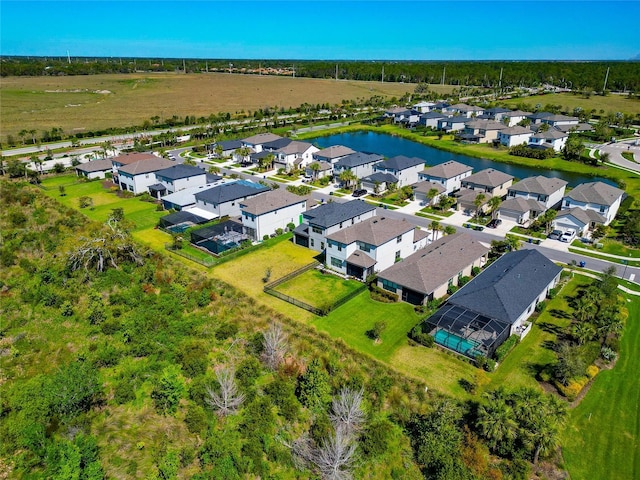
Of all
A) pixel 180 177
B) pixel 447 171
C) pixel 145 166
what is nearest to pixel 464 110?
pixel 447 171

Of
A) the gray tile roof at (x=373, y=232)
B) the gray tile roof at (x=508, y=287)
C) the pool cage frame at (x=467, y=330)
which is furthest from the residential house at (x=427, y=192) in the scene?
the pool cage frame at (x=467, y=330)

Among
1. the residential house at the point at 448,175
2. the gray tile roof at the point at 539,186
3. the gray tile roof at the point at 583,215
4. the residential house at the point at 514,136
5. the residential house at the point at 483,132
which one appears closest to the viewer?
the gray tile roof at the point at 583,215

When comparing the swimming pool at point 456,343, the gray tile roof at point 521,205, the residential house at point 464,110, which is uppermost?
the residential house at point 464,110

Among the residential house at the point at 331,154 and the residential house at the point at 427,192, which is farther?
the residential house at the point at 331,154

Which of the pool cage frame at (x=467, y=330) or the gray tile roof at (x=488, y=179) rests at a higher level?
the gray tile roof at (x=488, y=179)

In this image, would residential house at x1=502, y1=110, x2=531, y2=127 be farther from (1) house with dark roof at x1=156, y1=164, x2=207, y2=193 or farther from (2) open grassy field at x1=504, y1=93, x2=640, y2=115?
(1) house with dark roof at x1=156, y1=164, x2=207, y2=193

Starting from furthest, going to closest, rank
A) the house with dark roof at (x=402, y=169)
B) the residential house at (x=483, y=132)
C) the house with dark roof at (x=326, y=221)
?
the residential house at (x=483, y=132) < the house with dark roof at (x=402, y=169) < the house with dark roof at (x=326, y=221)

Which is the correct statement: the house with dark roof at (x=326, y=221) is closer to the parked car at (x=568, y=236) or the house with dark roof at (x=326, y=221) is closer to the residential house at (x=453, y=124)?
the parked car at (x=568, y=236)
